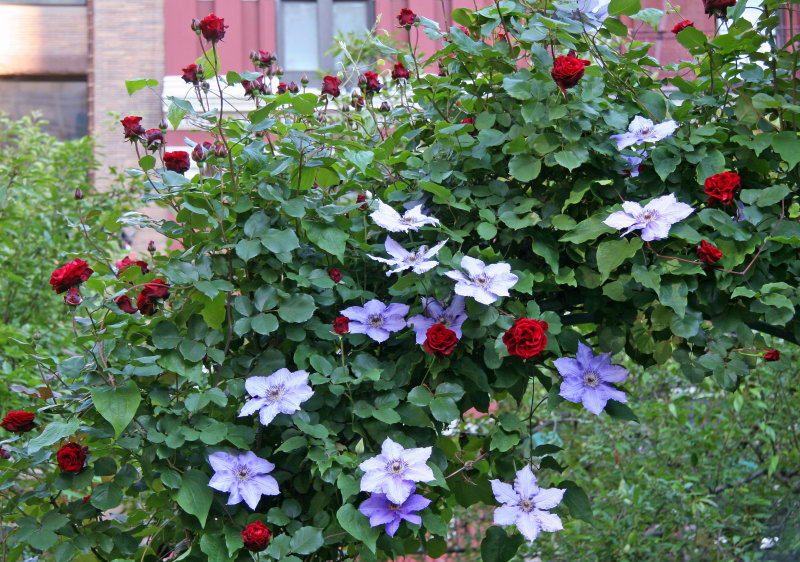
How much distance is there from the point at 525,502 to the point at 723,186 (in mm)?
583

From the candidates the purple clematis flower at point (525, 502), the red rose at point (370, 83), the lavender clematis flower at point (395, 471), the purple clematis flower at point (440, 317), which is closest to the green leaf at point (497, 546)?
the purple clematis flower at point (525, 502)

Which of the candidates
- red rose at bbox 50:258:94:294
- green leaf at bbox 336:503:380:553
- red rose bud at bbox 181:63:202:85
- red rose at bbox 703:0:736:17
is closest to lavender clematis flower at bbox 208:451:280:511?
green leaf at bbox 336:503:380:553

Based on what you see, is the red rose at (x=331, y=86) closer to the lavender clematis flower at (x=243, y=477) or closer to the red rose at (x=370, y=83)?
the red rose at (x=370, y=83)

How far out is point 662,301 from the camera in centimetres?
132

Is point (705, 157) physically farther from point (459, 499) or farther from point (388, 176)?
point (459, 499)

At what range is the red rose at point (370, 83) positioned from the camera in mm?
1701

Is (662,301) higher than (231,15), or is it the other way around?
(231,15)

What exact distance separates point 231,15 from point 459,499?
268 inches

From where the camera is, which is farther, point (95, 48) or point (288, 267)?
point (95, 48)

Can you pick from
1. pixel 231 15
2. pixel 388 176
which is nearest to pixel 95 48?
pixel 231 15

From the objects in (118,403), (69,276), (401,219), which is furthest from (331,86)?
(118,403)

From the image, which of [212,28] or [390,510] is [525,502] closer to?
[390,510]

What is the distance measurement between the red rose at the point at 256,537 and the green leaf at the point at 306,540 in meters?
0.06

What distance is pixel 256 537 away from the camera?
1.28 m
